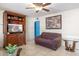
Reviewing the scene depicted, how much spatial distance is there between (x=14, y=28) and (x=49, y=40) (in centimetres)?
74

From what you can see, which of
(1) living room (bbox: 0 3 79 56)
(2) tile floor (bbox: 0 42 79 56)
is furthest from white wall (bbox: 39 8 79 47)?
(2) tile floor (bbox: 0 42 79 56)

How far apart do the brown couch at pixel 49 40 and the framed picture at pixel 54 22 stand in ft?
0.47

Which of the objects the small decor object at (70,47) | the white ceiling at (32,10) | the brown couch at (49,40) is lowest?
the small decor object at (70,47)

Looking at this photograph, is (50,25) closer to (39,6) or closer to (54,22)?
(54,22)

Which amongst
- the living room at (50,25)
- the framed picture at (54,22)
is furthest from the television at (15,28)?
the framed picture at (54,22)

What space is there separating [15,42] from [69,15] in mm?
1139

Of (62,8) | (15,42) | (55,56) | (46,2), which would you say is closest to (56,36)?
(55,56)

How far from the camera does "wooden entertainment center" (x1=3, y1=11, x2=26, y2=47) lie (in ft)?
5.92

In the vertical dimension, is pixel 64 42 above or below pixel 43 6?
below

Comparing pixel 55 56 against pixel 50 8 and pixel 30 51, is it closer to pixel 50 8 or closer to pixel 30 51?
pixel 30 51

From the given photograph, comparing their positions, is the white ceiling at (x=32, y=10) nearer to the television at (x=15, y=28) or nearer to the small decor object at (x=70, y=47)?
the television at (x=15, y=28)

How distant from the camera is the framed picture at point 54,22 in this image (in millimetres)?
1899

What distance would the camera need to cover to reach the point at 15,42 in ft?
6.02

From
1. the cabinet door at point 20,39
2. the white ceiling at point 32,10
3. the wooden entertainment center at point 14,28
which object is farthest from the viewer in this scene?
the cabinet door at point 20,39
